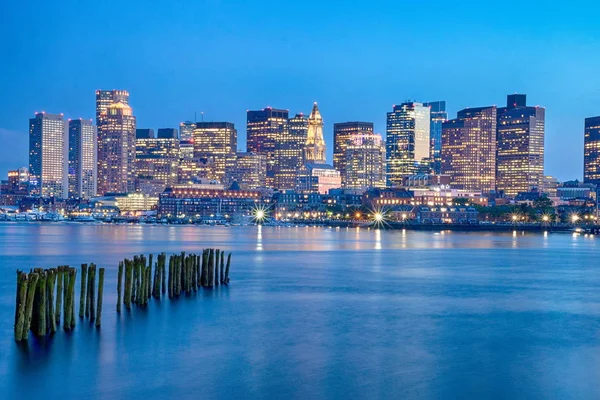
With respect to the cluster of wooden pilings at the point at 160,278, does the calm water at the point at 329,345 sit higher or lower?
lower

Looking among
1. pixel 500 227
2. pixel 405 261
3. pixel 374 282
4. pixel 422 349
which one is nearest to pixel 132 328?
pixel 422 349

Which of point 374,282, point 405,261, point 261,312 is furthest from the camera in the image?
point 405,261

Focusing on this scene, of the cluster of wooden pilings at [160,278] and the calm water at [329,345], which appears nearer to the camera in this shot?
the calm water at [329,345]

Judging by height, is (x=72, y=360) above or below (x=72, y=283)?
below

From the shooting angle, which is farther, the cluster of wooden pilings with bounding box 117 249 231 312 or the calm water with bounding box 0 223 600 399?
the cluster of wooden pilings with bounding box 117 249 231 312

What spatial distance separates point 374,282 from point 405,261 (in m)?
21.3

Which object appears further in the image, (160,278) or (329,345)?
(160,278)

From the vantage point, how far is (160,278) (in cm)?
4681

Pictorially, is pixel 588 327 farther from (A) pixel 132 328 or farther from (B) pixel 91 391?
(B) pixel 91 391

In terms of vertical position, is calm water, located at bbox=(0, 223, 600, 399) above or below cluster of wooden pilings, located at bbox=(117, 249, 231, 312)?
below

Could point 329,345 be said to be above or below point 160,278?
below

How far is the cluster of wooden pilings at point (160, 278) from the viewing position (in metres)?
39.2

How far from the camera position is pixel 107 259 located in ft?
Answer: 243

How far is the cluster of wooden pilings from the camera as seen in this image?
39250mm
